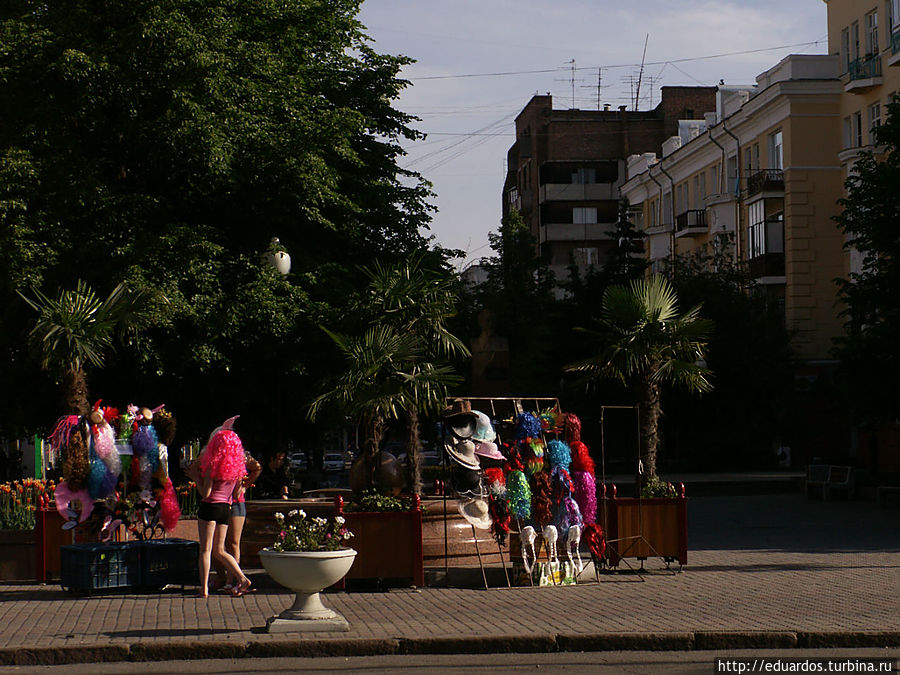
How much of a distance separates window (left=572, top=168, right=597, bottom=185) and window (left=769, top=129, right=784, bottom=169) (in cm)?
3467

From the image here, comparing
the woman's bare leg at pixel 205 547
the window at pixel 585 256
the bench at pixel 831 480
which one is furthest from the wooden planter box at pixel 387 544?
the window at pixel 585 256

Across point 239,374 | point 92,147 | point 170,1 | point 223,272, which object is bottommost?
point 239,374

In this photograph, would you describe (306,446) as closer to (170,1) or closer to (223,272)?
(223,272)

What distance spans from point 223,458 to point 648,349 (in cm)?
583

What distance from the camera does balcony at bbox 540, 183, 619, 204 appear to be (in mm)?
84250

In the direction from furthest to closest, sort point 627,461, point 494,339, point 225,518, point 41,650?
point 627,461 → point 494,339 → point 225,518 → point 41,650

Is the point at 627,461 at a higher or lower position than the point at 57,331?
lower

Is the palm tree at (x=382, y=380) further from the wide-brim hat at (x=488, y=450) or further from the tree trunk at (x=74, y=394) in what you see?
the tree trunk at (x=74, y=394)

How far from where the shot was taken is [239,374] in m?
28.5

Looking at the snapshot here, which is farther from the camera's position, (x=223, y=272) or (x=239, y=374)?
(x=239, y=374)

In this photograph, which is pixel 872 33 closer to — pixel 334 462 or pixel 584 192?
pixel 584 192

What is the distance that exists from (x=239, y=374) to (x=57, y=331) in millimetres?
12674

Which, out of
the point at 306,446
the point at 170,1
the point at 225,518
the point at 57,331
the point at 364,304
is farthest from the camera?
the point at 306,446

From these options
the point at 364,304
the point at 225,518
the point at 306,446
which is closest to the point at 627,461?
the point at 306,446
